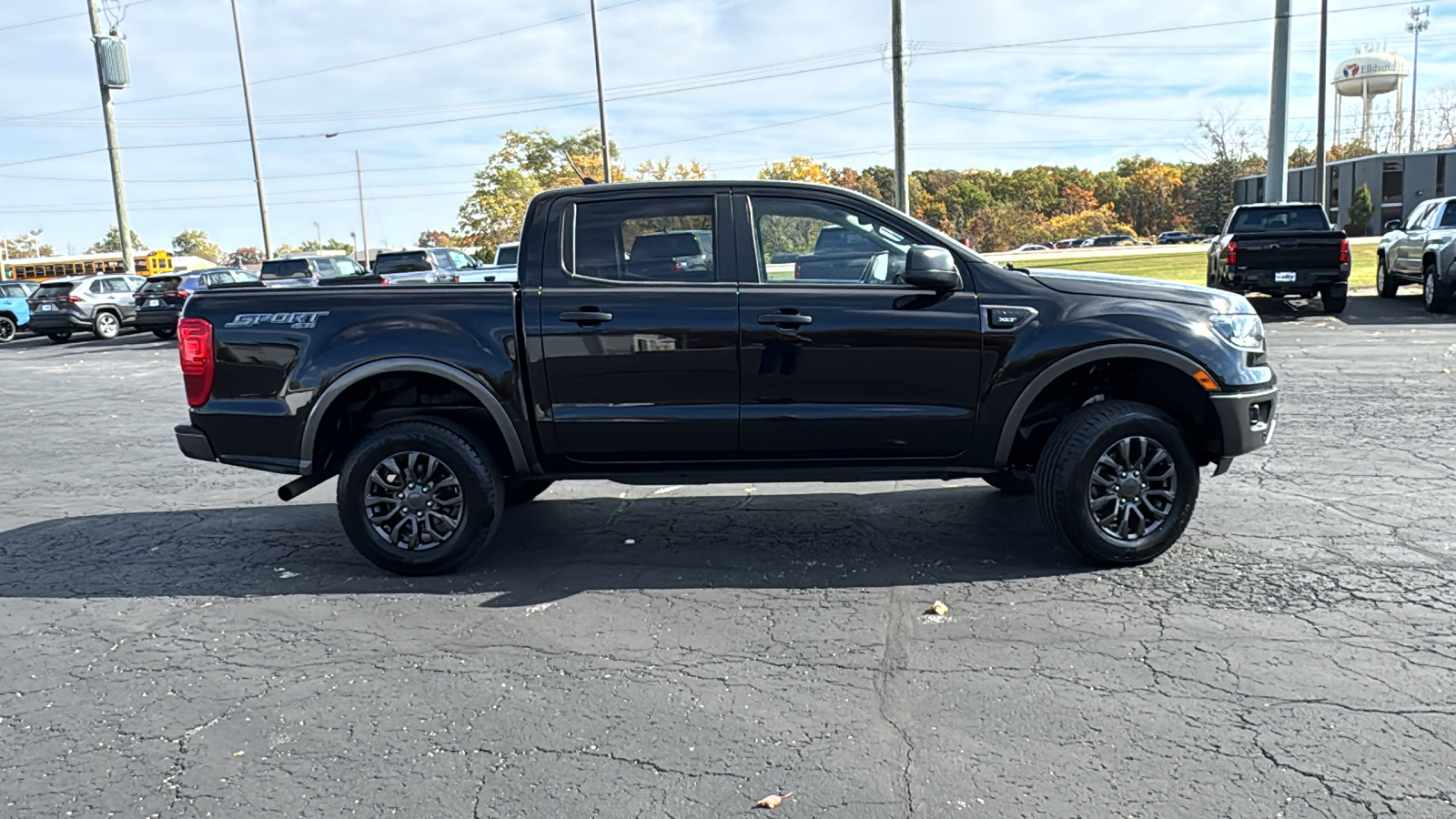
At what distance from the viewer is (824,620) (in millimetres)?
4648

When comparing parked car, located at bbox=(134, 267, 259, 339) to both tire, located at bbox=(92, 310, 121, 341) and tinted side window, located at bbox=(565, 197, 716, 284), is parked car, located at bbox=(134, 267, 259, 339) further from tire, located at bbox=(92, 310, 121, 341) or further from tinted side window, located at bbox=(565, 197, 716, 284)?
tinted side window, located at bbox=(565, 197, 716, 284)

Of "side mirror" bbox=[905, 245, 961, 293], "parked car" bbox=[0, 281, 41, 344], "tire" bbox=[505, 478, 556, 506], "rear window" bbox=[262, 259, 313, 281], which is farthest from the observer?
"parked car" bbox=[0, 281, 41, 344]

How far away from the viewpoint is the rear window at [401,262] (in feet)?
80.5

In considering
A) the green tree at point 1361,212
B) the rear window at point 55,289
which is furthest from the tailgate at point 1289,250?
the green tree at point 1361,212

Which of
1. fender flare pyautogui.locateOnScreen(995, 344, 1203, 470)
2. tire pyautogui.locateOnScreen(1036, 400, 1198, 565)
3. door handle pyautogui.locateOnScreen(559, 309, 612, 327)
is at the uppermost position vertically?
door handle pyautogui.locateOnScreen(559, 309, 612, 327)

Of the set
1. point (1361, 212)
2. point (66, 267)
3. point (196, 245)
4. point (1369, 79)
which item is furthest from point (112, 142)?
point (196, 245)

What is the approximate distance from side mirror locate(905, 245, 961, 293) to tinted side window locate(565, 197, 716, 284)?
3.19ft

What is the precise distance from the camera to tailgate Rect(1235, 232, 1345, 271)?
1686cm

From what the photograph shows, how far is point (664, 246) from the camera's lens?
17.6 feet

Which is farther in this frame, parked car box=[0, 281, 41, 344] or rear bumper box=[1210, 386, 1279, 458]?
parked car box=[0, 281, 41, 344]

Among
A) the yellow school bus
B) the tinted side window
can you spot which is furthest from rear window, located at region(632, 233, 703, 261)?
the yellow school bus

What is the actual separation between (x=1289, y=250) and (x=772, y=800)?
1666 cm

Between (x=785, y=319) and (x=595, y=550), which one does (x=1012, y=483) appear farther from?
(x=595, y=550)

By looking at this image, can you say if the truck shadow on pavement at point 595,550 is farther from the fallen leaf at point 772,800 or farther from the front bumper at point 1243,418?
the fallen leaf at point 772,800
